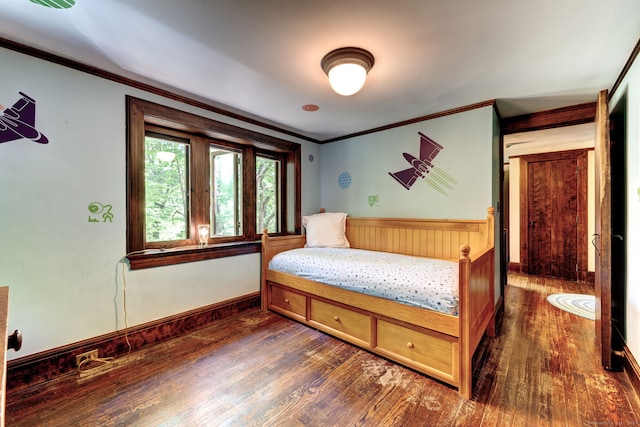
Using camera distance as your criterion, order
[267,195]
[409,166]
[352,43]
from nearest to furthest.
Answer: [352,43] → [409,166] → [267,195]

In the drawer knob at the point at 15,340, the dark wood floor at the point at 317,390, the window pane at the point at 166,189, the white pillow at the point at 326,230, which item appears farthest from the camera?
the white pillow at the point at 326,230

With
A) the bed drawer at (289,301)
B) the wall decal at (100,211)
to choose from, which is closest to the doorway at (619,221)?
the bed drawer at (289,301)

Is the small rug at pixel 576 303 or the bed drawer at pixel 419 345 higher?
the bed drawer at pixel 419 345

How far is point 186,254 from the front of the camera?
97.3 inches

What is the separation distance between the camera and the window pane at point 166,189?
8.00 ft

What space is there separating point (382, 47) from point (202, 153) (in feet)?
6.69

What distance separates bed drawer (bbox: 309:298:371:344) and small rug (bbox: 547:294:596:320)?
8.28 feet

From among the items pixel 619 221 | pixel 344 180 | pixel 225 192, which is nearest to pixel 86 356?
pixel 225 192

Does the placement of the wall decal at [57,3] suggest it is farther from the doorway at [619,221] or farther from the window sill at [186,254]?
the doorway at [619,221]

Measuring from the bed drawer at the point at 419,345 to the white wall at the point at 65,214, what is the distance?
196cm

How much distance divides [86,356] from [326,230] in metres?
2.48

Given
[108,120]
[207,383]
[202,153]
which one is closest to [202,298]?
[207,383]

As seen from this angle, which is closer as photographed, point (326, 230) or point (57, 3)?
point (57, 3)

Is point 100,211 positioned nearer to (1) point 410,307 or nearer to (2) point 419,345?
(1) point 410,307
